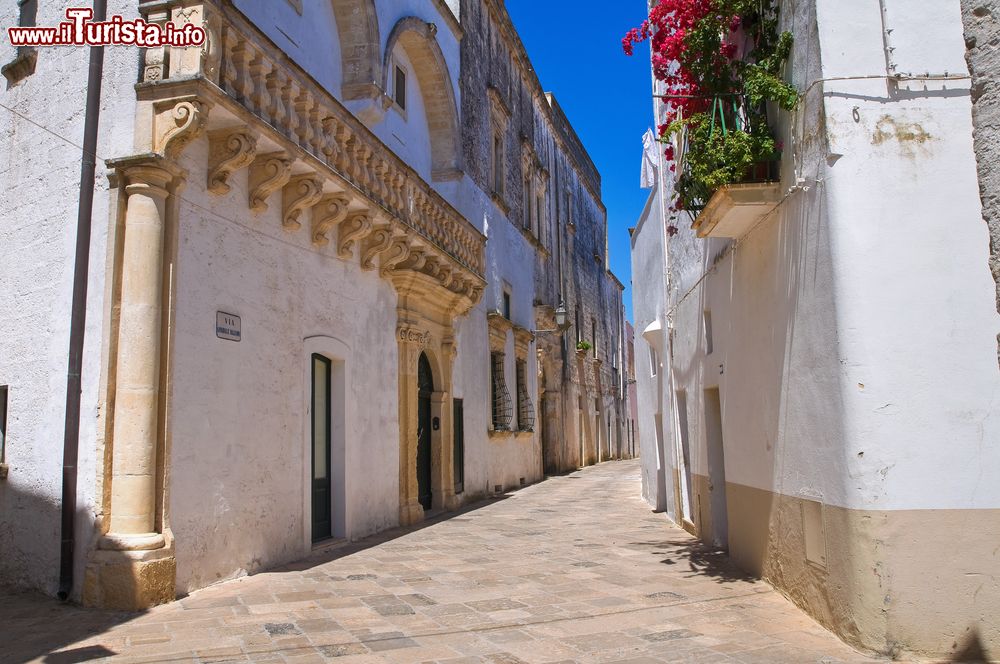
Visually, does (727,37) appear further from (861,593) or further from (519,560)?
(519,560)

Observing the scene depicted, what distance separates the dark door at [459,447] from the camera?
14070mm

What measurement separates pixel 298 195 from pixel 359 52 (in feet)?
12.2

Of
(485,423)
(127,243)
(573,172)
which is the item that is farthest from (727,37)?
(573,172)

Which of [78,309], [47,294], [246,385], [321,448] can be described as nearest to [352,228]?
[321,448]

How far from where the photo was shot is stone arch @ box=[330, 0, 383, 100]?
1068cm

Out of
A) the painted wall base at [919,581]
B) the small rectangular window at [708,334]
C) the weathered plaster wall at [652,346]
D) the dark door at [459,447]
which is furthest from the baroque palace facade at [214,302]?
the painted wall base at [919,581]

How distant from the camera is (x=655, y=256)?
12344 millimetres

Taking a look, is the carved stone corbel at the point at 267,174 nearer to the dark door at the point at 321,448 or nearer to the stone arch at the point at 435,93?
the dark door at the point at 321,448

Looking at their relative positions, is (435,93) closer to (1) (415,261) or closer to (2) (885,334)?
(1) (415,261)

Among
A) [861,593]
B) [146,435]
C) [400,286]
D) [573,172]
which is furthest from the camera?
[573,172]

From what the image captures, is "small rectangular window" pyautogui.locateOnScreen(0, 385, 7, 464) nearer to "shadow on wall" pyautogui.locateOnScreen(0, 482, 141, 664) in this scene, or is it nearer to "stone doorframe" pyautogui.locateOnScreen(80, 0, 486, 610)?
"shadow on wall" pyautogui.locateOnScreen(0, 482, 141, 664)

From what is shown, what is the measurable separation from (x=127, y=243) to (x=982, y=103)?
18.4 ft

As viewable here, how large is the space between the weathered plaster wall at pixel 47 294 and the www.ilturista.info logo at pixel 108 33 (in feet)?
0.30

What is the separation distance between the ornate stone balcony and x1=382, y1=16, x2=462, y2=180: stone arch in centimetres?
323
